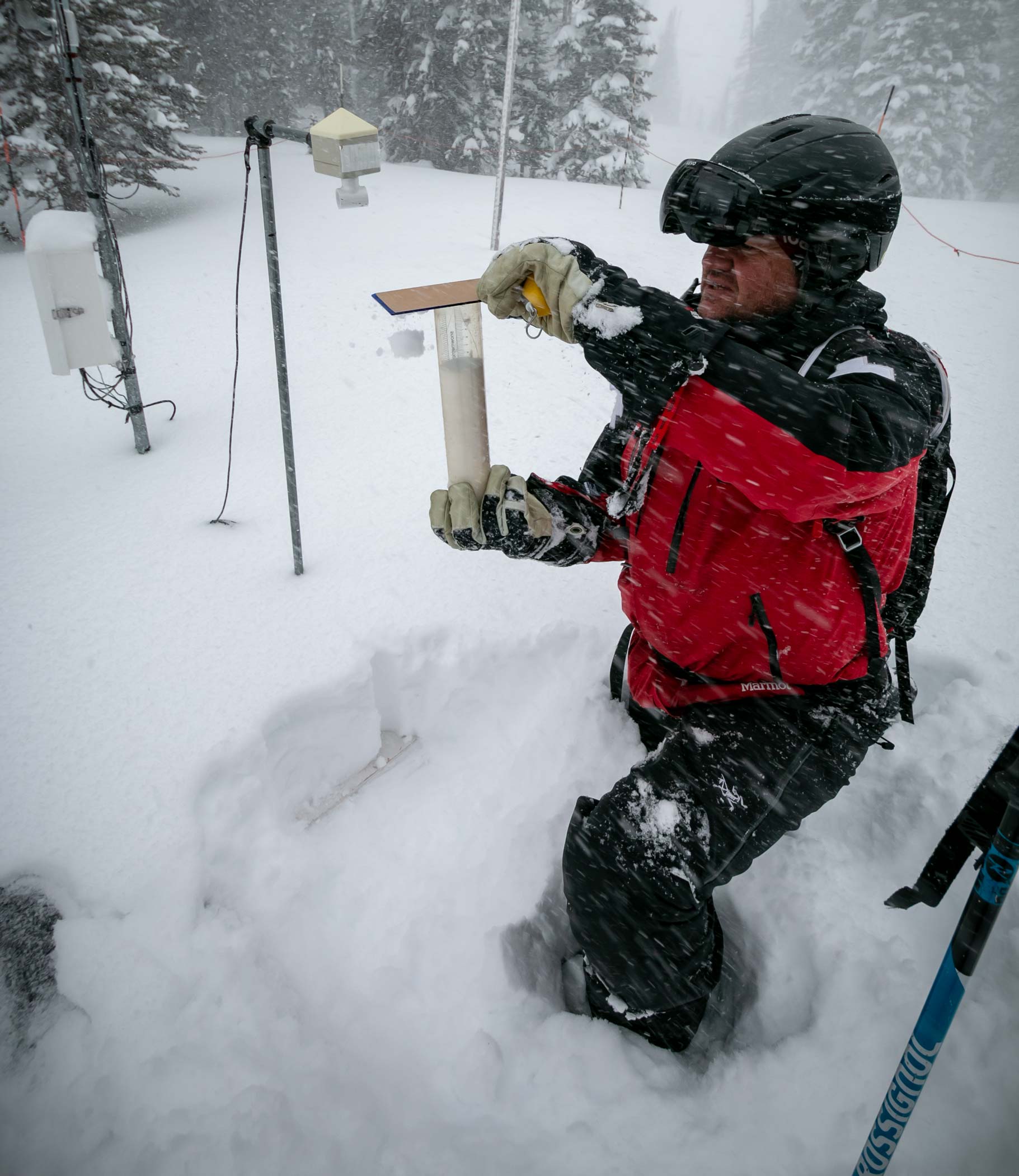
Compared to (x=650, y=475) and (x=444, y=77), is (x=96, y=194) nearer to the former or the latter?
(x=650, y=475)

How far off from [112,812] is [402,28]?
23604 mm

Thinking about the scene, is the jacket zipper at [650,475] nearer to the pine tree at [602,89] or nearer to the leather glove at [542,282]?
the leather glove at [542,282]

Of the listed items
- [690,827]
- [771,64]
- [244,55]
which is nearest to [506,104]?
[690,827]

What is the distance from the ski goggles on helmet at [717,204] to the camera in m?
1.37

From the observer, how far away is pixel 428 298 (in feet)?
4.98

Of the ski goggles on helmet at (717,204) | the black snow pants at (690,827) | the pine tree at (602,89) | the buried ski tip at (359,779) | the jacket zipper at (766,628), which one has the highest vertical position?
the pine tree at (602,89)

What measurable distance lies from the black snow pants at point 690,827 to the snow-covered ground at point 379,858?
0.97ft

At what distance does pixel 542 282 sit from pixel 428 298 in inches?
11.3

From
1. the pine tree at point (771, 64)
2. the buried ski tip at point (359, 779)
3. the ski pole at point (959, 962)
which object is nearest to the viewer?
the ski pole at point (959, 962)

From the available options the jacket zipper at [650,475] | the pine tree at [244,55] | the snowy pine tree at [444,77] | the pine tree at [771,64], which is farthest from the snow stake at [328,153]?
the pine tree at [771,64]

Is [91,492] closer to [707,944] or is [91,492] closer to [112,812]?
[112,812]

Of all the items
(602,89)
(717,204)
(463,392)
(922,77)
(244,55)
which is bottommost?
(463,392)

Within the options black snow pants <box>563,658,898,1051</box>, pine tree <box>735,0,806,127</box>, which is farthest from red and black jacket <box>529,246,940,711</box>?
pine tree <box>735,0,806,127</box>

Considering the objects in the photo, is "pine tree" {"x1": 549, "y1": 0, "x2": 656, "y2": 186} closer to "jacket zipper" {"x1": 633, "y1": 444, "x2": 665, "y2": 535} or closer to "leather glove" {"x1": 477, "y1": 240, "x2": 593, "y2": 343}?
"jacket zipper" {"x1": 633, "y1": 444, "x2": 665, "y2": 535}
